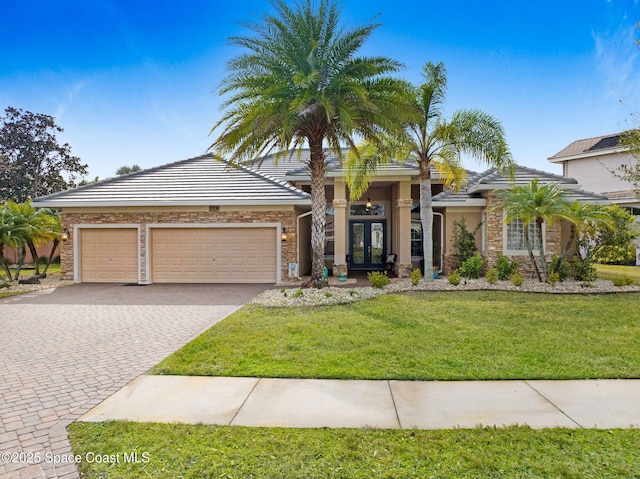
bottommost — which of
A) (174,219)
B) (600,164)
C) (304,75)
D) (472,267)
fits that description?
(472,267)

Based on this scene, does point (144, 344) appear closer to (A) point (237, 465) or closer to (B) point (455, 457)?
(A) point (237, 465)

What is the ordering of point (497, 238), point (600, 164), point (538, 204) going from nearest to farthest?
point (538, 204) < point (497, 238) < point (600, 164)

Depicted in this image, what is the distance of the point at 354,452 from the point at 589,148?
102 feet

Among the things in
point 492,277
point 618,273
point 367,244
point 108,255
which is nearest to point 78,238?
point 108,255

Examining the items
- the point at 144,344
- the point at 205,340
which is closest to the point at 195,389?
the point at 205,340

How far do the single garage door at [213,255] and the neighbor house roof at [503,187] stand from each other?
7050 mm

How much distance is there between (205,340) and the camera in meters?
6.38

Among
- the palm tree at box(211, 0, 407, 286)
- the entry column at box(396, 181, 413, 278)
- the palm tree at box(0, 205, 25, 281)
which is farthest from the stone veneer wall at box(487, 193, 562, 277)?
the palm tree at box(0, 205, 25, 281)

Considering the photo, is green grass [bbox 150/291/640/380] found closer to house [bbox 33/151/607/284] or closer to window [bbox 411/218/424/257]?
house [bbox 33/151/607/284]

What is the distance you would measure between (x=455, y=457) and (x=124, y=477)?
265 cm

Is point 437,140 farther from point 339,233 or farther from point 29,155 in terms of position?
point 29,155

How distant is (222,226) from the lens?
45.1 feet

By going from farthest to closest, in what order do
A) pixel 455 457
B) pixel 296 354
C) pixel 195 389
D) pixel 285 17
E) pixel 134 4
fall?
pixel 134 4, pixel 285 17, pixel 296 354, pixel 195 389, pixel 455 457

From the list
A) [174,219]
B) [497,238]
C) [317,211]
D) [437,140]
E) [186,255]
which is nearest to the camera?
[317,211]
